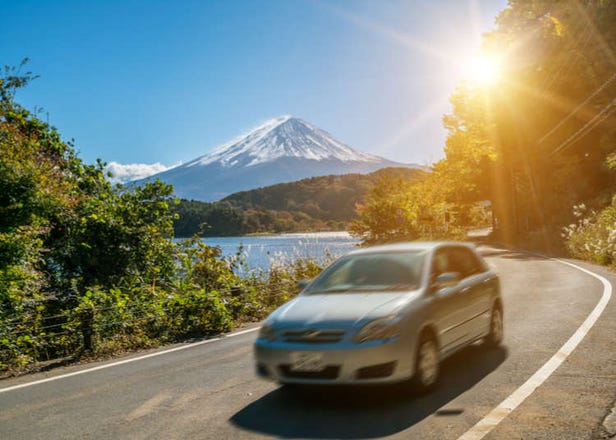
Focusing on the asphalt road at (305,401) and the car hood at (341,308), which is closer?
the asphalt road at (305,401)

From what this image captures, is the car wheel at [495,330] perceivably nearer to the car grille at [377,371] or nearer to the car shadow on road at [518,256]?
the car grille at [377,371]

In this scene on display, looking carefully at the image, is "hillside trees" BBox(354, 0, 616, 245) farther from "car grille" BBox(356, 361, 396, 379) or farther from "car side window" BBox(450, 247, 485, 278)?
"car grille" BBox(356, 361, 396, 379)

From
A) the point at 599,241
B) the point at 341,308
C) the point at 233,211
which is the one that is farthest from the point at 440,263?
the point at 233,211

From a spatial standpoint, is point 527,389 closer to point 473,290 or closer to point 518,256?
point 473,290

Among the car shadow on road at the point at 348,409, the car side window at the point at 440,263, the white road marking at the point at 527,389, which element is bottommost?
the white road marking at the point at 527,389

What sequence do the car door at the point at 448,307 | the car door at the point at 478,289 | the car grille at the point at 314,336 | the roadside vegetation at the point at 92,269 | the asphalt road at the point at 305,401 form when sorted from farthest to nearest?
the roadside vegetation at the point at 92,269, the car door at the point at 478,289, the car door at the point at 448,307, the car grille at the point at 314,336, the asphalt road at the point at 305,401

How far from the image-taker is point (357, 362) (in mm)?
5266

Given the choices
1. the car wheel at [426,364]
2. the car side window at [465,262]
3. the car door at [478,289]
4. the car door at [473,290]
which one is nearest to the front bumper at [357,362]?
the car wheel at [426,364]

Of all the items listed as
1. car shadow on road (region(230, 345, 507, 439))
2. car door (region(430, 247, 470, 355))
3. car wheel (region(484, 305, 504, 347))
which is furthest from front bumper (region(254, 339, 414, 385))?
car wheel (region(484, 305, 504, 347))

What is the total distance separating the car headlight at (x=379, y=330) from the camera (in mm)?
5340

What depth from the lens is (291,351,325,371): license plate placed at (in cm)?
536

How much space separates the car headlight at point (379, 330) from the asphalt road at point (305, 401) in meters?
0.65

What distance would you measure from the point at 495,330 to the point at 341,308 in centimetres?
315

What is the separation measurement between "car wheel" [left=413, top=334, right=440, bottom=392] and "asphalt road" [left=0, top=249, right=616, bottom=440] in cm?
13
